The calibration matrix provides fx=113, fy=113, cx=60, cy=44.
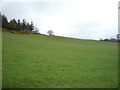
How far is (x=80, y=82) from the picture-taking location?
576cm

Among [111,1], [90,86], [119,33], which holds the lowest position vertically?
[90,86]

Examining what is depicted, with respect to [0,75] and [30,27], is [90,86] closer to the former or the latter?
[0,75]

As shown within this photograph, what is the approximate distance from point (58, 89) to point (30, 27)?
57984 mm

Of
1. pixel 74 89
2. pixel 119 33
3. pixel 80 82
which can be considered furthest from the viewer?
pixel 119 33

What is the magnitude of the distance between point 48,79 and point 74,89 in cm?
160

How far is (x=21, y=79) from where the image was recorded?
5656 millimetres

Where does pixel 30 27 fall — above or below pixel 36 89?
above

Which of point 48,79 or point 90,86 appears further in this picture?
point 48,79

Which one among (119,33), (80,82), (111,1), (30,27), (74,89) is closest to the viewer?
(74,89)

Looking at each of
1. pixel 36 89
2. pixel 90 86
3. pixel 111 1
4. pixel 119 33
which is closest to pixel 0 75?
pixel 36 89

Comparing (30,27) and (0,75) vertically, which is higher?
(30,27)

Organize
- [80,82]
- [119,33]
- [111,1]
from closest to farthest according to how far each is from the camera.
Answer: [80,82], [119,33], [111,1]

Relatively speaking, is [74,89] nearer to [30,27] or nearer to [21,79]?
[21,79]

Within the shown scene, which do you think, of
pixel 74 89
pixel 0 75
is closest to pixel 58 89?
pixel 74 89
